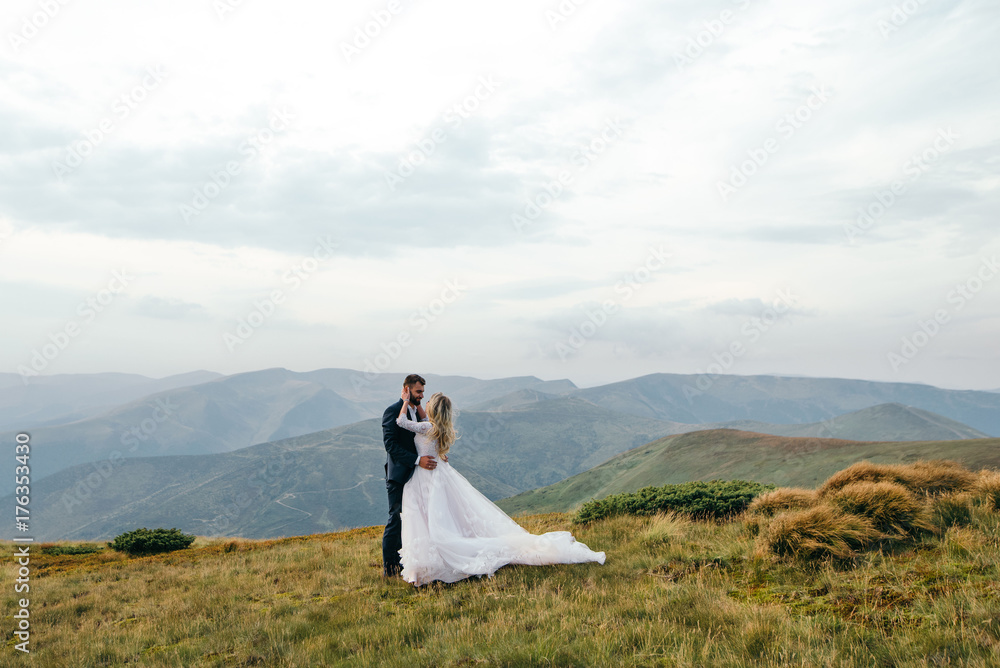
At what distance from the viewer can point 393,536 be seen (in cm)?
1020

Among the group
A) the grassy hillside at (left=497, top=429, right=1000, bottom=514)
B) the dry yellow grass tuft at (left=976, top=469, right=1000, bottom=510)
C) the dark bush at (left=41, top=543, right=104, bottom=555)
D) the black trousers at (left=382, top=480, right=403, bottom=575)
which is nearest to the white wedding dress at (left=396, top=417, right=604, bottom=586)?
the black trousers at (left=382, top=480, right=403, bottom=575)

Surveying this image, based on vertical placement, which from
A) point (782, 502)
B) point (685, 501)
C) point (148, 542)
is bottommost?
point (148, 542)

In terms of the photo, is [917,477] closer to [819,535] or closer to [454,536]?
[819,535]

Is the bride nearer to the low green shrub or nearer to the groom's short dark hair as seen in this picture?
the groom's short dark hair

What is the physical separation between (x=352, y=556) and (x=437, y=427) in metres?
5.97

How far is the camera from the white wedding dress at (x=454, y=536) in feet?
30.3

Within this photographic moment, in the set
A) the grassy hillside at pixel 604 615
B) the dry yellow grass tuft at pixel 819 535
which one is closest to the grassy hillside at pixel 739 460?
the dry yellow grass tuft at pixel 819 535

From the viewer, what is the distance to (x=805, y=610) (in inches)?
240

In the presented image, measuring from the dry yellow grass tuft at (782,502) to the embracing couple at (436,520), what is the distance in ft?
14.1

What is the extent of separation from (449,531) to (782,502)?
7207 millimetres

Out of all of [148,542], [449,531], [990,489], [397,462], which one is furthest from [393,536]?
[148,542]

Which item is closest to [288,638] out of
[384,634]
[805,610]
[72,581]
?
[384,634]

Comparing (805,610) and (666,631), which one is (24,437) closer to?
(666,631)

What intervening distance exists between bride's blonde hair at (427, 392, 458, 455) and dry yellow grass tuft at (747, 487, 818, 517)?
22.6ft
